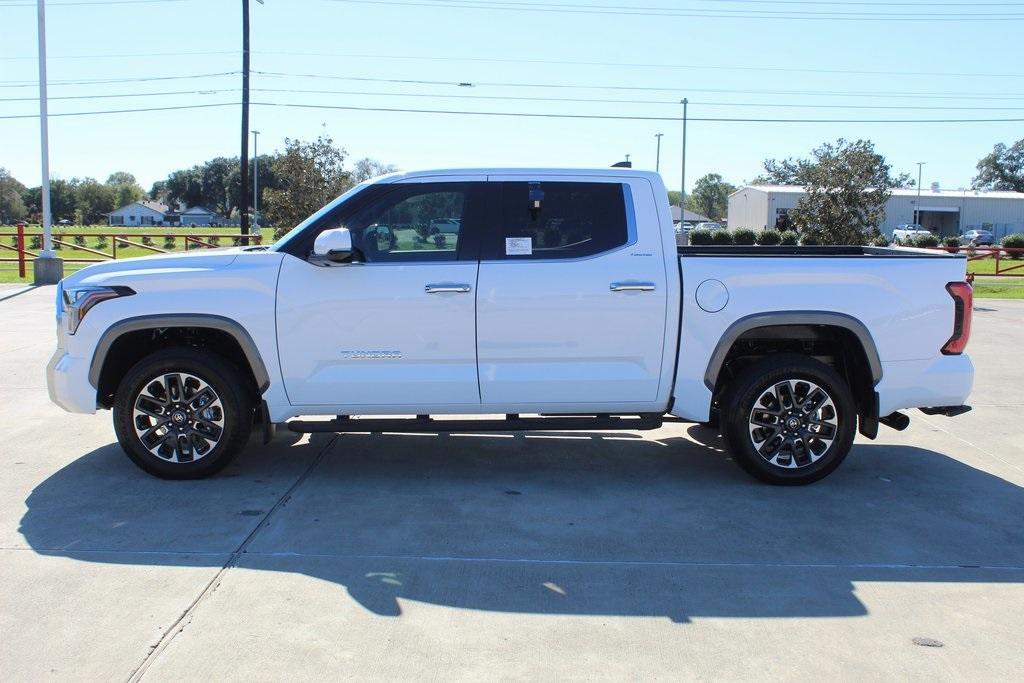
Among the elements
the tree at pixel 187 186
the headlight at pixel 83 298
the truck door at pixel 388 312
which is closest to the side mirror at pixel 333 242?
the truck door at pixel 388 312

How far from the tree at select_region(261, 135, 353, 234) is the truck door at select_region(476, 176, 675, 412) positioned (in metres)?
19.2

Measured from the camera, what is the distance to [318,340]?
19.5ft

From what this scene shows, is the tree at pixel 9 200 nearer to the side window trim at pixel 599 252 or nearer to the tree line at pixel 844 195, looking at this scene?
the tree line at pixel 844 195

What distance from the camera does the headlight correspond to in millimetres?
5965

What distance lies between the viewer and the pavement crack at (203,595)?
3758 millimetres

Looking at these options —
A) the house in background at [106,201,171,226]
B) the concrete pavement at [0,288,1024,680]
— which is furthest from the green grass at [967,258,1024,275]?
the house in background at [106,201,171,226]

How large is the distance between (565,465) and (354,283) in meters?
1.96

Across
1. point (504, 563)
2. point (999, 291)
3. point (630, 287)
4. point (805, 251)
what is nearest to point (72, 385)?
point (504, 563)

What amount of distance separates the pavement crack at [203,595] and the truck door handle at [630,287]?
2351 mm

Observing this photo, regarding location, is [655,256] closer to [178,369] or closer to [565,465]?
[565,465]

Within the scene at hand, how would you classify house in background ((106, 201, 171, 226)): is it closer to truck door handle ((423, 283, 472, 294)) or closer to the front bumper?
the front bumper

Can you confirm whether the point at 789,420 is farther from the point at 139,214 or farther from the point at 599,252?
the point at 139,214

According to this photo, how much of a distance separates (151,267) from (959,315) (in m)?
5.14

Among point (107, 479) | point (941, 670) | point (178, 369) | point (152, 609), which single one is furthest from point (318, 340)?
point (941, 670)
